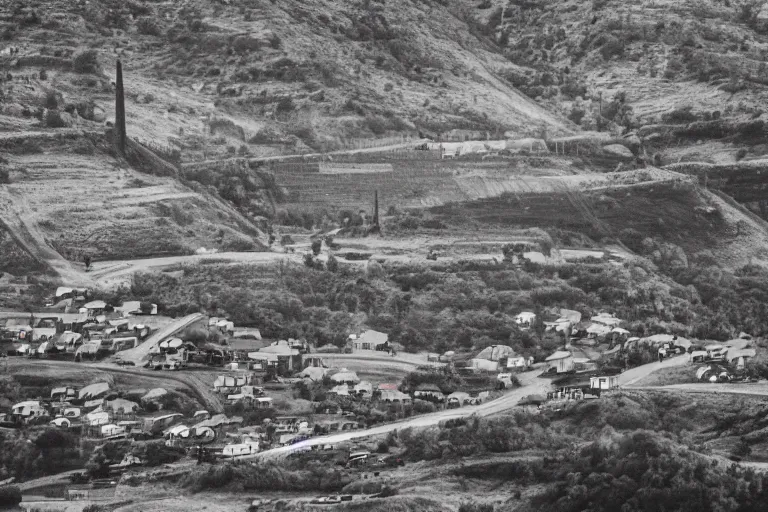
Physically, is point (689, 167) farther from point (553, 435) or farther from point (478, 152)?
point (553, 435)

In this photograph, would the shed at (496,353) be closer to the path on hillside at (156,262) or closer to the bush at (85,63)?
the path on hillside at (156,262)

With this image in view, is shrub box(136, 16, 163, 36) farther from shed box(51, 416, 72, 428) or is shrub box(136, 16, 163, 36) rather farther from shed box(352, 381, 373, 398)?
shed box(51, 416, 72, 428)

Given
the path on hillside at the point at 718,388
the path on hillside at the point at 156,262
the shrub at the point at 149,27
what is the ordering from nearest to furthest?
1. the path on hillside at the point at 718,388
2. the path on hillside at the point at 156,262
3. the shrub at the point at 149,27

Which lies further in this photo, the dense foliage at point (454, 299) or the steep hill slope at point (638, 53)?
the steep hill slope at point (638, 53)

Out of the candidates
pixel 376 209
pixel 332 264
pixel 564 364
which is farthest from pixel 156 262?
pixel 564 364

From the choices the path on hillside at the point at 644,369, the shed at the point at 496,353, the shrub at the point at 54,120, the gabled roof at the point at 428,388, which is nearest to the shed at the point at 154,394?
the gabled roof at the point at 428,388

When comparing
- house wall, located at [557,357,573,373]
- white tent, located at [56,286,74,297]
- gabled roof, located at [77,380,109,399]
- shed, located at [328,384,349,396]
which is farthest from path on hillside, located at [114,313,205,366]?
house wall, located at [557,357,573,373]
